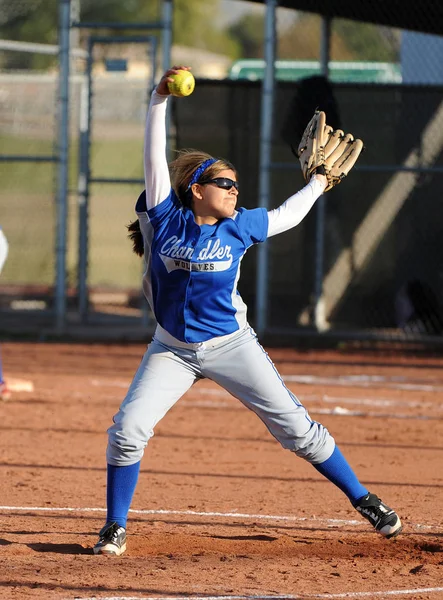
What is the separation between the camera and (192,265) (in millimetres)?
4918

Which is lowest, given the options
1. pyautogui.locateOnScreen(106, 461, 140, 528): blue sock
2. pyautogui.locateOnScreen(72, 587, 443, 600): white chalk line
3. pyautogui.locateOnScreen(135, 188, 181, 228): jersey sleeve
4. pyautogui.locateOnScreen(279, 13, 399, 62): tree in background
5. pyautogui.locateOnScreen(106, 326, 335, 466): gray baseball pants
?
pyautogui.locateOnScreen(72, 587, 443, 600): white chalk line

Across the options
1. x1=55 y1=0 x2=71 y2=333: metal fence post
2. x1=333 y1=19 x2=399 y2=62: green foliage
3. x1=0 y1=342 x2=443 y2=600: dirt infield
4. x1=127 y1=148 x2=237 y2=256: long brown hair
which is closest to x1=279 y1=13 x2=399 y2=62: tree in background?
x1=333 y1=19 x2=399 y2=62: green foliage

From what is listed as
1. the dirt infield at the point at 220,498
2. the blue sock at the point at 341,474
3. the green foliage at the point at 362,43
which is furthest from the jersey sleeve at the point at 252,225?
the green foliage at the point at 362,43

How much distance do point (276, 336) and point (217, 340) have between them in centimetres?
879

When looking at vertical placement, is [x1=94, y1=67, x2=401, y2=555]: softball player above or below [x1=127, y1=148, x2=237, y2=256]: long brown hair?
below

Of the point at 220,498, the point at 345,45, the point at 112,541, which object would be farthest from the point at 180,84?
the point at 345,45

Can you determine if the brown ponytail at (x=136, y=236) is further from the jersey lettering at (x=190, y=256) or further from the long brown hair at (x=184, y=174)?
the jersey lettering at (x=190, y=256)

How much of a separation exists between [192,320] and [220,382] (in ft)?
1.18

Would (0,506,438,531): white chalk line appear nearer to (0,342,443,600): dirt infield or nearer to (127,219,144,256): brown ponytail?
(0,342,443,600): dirt infield

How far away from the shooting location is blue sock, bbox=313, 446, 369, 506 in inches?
205

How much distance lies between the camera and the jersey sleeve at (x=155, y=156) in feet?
16.3

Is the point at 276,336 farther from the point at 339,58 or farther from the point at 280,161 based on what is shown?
the point at 339,58

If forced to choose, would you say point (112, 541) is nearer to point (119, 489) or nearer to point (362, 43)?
point (119, 489)

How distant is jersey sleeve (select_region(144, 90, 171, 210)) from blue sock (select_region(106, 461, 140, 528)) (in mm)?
1229
